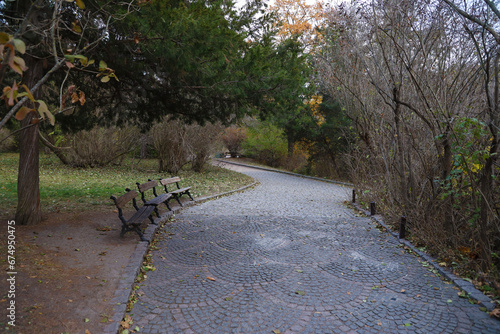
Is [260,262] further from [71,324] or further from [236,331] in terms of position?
[71,324]

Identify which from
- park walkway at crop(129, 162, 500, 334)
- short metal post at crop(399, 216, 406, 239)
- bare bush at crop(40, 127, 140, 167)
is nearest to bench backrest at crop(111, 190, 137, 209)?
park walkway at crop(129, 162, 500, 334)

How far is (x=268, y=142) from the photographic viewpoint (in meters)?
28.0

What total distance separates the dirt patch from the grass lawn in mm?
2151

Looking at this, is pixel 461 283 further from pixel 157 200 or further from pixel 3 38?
pixel 157 200

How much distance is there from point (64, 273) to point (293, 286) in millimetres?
2970

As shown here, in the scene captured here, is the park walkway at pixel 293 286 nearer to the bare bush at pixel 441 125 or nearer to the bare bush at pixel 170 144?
the bare bush at pixel 441 125

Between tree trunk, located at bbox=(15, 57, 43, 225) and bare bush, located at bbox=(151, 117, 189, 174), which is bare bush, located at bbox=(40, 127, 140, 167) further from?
tree trunk, located at bbox=(15, 57, 43, 225)

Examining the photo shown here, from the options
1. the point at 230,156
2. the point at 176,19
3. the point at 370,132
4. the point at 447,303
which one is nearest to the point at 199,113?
the point at 176,19

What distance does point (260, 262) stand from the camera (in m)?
Answer: 4.95

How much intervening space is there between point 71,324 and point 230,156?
121ft

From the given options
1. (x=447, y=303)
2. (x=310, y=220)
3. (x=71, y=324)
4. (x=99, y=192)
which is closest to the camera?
(x=71, y=324)

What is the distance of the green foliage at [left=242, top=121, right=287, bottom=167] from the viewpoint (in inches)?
1078

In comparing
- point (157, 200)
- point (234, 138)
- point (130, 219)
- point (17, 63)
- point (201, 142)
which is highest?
point (234, 138)

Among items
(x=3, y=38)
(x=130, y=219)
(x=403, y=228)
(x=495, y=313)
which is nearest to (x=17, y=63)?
(x=3, y=38)
